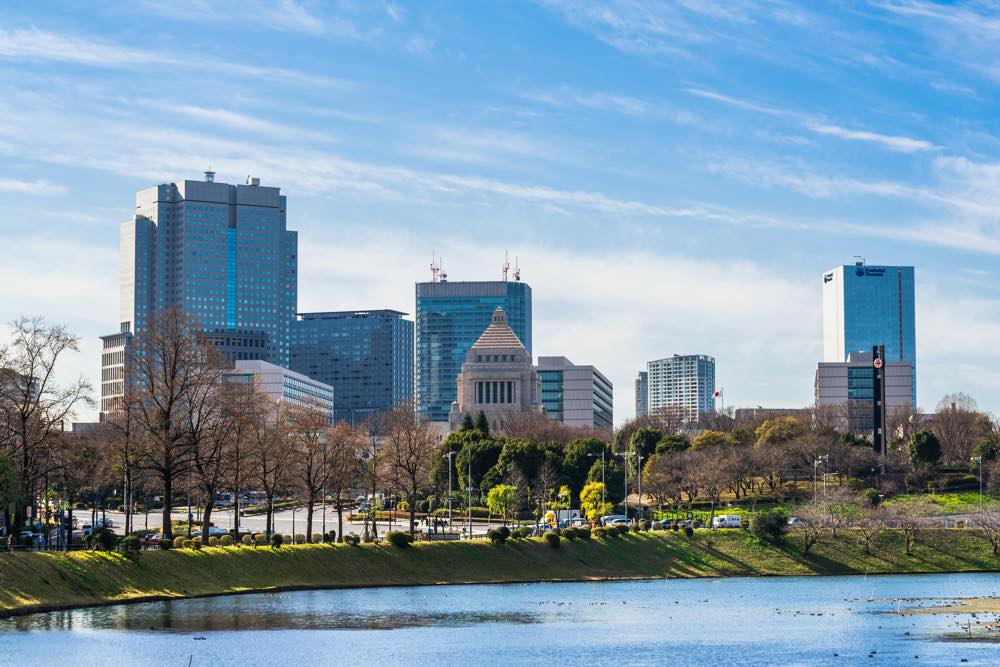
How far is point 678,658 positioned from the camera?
62.4m

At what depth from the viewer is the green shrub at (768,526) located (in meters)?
122

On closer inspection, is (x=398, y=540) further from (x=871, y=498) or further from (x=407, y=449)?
(x=871, y=498)

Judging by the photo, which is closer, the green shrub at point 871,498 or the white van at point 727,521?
the white van at point 727,521

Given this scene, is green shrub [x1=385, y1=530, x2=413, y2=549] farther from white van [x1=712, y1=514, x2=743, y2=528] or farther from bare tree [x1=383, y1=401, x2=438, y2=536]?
white van [x1=712, y1=514, x2=743, y2=528]

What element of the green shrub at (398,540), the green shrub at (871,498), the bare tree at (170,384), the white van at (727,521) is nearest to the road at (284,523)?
the white van at (727,521)

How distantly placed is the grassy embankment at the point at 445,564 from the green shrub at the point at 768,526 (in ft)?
2.95

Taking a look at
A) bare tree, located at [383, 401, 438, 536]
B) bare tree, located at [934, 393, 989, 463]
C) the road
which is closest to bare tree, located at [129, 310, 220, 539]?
bare tree, located at [383, 401, 438, 536]

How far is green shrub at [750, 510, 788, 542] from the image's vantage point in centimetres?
12175

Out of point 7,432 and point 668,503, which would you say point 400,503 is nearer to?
point 668,503

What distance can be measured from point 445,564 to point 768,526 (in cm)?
2980

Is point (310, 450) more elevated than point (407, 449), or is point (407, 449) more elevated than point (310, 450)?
point (310, 450)

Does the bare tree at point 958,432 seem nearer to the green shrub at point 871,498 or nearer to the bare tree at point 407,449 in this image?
the green shrub at point 871,498

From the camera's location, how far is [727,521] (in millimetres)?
130500

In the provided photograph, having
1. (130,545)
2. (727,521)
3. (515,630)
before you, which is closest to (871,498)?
(727,521)
